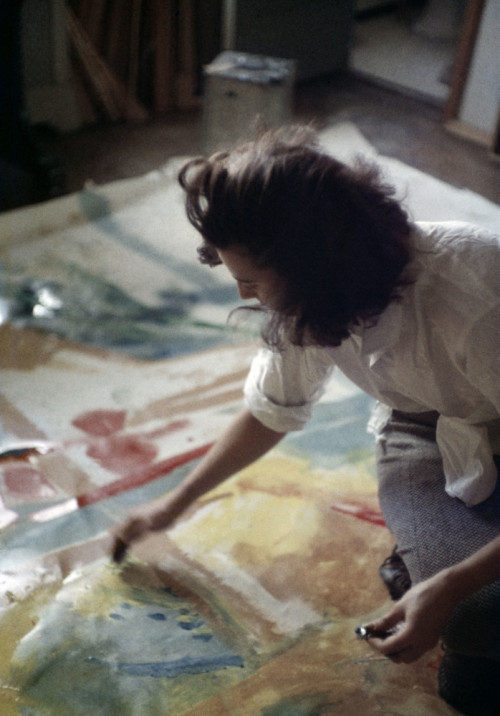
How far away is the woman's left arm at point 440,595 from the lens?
0.97m

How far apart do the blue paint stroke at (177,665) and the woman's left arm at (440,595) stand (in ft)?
0.85

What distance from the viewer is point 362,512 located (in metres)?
1.46

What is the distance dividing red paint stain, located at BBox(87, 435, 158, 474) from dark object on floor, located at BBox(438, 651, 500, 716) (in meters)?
0.70

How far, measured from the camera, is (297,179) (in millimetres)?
884

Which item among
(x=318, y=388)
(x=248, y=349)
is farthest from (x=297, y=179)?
(x=248, y=349)

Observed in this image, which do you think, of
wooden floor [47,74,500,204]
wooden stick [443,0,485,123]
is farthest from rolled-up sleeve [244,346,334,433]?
wooden stick [443,0,485,123]

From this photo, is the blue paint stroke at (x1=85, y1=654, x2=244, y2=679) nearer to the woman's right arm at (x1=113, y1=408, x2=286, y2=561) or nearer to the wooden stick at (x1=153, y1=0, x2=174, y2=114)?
the woman's right arm at (x1=113, y1=408, x2=286, y2=561)

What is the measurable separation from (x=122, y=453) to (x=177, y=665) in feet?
1.84

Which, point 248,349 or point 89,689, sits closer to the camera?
point 89,689

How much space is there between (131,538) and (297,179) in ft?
2.35

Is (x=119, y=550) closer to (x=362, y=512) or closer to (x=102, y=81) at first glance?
(x=362, y=512)

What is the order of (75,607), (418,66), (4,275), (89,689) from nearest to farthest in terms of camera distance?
(89,689) → (75,607) → (4,275) → (418,66)

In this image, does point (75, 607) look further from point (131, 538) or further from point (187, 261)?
point (187, 261)

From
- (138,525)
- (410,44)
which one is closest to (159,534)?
(138,525)
